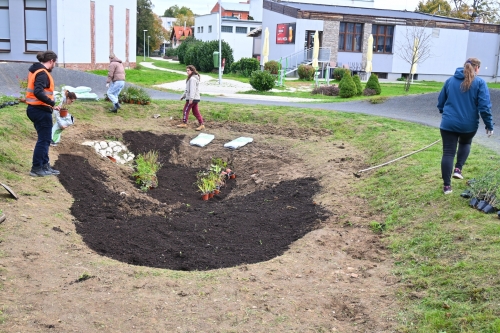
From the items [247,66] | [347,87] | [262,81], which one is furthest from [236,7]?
[347,87]

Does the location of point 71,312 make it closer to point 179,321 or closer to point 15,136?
point 179,321

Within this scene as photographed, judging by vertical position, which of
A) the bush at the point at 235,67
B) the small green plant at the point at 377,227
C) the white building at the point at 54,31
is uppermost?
the white building at the point at 54,31

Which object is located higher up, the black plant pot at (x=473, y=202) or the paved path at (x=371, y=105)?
the paved path at (x=371, y=105)

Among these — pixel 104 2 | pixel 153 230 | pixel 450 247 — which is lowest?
pixel 153 230

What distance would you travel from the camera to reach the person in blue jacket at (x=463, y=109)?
751 cm

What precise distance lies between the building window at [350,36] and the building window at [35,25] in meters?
22.4

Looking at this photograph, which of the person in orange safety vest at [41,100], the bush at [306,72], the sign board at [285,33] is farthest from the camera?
the sign board at [285,33]

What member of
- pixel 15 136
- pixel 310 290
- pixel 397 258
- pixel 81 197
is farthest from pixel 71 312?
pixel 15 136

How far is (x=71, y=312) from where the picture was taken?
16.4ft

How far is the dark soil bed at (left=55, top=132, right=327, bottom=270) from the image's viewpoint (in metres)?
7.39

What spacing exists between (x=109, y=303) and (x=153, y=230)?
124 inches

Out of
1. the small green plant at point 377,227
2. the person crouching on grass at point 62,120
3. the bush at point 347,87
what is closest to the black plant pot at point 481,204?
the small green plant at point 377,227

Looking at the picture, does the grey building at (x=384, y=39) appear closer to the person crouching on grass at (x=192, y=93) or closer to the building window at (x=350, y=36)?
the building window at (x=350, y=36)

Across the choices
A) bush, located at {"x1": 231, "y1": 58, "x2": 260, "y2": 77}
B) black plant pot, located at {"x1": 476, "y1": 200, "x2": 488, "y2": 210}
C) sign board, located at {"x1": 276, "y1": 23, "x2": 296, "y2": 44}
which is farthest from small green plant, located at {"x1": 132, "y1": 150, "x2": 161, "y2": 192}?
sign board, located at {"x1": 276, "y1": 23, "x2": 296, "y2": 44}
